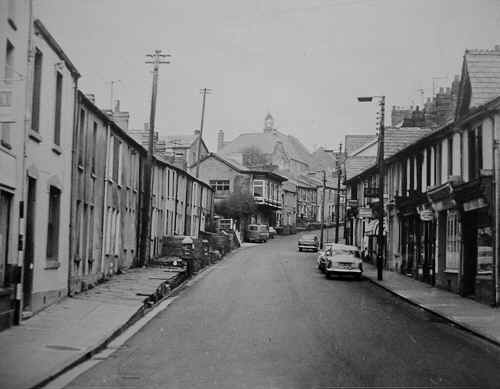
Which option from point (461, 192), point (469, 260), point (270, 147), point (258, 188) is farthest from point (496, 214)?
point (270, 147)

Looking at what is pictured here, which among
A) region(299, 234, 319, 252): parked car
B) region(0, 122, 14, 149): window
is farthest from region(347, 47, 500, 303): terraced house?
region(299, 234, 319, 252): parked car

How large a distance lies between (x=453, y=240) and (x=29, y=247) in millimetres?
16994

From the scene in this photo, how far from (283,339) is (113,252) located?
16048 mm

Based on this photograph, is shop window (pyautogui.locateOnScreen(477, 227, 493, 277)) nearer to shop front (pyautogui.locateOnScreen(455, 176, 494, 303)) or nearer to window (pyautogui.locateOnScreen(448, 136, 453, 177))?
shop front (pyautogui.locateOnScreen(455, 176, 494, 303))

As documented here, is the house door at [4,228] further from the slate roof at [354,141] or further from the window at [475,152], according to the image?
the slate roof at [354,141]

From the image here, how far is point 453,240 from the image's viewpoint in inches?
1105

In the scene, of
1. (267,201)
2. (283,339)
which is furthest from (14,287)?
(267,201)

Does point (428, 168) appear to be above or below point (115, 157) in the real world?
above

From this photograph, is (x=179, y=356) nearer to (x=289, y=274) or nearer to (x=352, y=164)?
(x=289, y=274)

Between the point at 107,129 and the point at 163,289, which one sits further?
the point at 107,129

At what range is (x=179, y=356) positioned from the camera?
12766mm

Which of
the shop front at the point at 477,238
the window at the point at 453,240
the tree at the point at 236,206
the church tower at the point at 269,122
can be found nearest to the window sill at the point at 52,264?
the shop front at the point at 477,238

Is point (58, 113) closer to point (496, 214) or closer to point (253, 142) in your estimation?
point (496, 214)

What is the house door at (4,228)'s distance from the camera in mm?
14500
